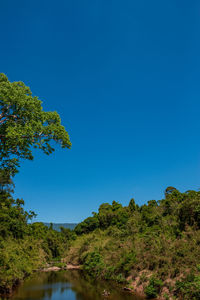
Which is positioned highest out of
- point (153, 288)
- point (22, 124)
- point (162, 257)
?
point (22, 124)

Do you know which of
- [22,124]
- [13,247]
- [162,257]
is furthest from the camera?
[13,247]

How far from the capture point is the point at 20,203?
104 ft

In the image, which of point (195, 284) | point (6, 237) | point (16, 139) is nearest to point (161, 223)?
point (195, 284)

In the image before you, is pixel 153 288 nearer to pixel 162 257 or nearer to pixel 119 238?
pixel 162 257

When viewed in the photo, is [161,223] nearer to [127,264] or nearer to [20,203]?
[127,264]

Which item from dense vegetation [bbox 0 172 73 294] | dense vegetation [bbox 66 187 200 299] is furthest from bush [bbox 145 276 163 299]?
dense vegetation [bbox 0 172 73 294]

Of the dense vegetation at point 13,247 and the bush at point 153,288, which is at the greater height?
the dense vegetation at point 13,247

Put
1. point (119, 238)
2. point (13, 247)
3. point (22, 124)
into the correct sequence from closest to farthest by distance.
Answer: point (22, 124) < point (13, 247) < point (119, 238)

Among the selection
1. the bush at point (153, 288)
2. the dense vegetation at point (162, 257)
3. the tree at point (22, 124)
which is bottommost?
the bush at point (153, 288)

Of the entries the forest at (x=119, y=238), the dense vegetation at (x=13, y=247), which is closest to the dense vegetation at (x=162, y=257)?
the forest at (x=119, y=238)

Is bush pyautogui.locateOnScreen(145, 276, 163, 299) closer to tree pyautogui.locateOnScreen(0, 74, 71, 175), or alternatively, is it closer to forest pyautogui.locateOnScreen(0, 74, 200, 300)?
forest pyautogui.locateOnScreen(0, 74, 200, 300)

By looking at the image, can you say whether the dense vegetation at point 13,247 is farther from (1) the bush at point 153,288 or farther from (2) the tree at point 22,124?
(1) the bush at point 153,288

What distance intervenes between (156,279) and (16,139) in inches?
514

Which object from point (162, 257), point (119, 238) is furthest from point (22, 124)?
point (119, 238)
